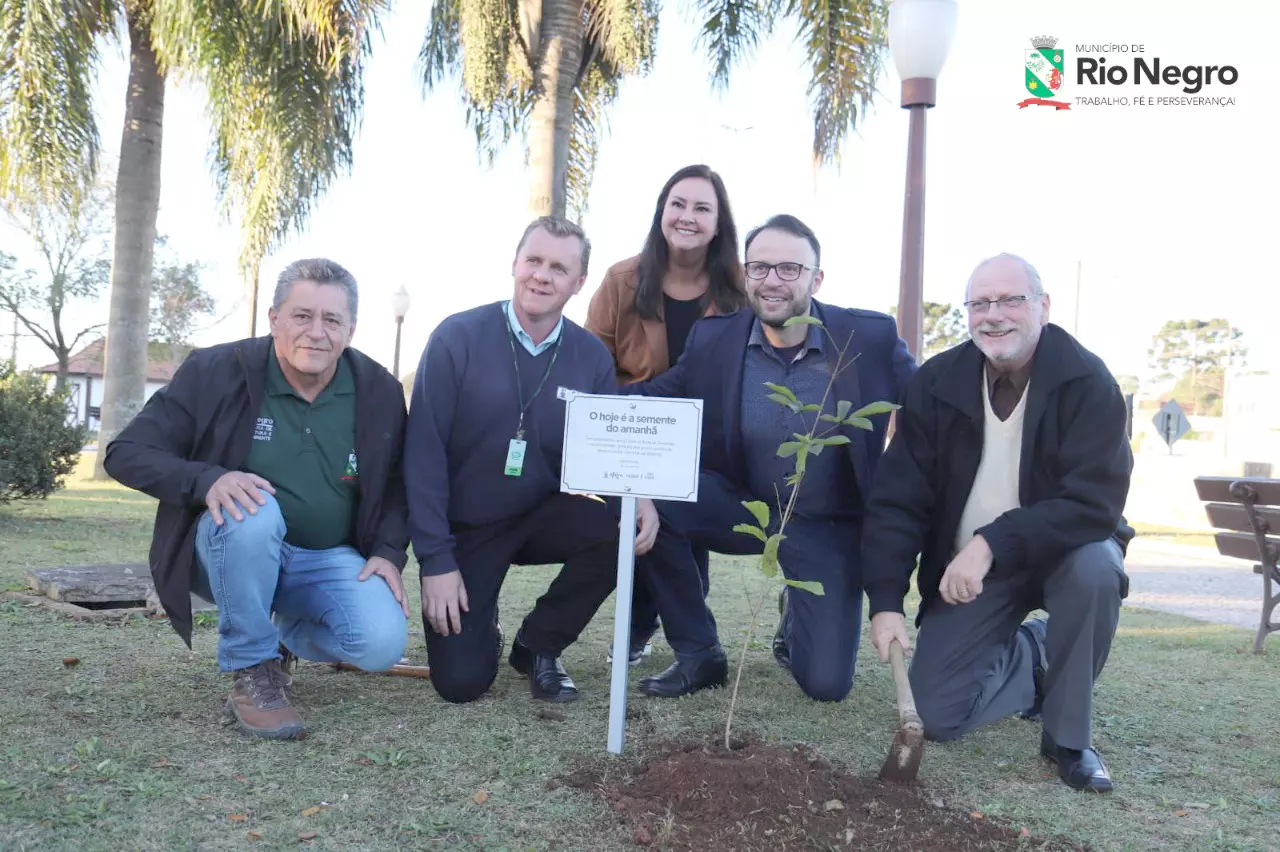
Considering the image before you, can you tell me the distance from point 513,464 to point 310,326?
888 millimetres

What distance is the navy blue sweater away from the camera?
389 centimetres

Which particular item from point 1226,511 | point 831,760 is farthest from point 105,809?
point 1226,511

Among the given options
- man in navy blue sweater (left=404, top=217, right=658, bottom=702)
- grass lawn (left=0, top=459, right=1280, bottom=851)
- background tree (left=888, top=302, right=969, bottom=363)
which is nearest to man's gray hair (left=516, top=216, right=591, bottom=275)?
man in navy blue sweater (left=404, top=217, right=658, bottom=702)

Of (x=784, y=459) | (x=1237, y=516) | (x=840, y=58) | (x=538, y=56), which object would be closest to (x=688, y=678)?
(x=784, y=459)

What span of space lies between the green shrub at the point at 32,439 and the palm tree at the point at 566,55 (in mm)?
4729

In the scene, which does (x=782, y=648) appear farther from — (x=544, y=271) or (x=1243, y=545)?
(x=1243, y=545)

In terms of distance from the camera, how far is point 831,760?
3.35 m

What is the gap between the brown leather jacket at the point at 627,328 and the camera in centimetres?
488

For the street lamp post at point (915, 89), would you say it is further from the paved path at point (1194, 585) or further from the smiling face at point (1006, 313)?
A: the smiling face at point (1006, 313)

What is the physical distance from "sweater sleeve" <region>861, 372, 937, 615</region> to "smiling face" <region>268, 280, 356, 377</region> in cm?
196

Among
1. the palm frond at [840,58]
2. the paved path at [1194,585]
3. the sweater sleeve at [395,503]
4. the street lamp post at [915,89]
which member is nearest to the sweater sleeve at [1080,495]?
the sweater sleeve at [395,503]

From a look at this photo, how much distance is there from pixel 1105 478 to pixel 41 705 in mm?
3646

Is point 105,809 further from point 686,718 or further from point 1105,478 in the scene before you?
point 1105,478

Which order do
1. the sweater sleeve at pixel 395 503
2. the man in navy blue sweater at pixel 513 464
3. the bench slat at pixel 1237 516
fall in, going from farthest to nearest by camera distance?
the bench slat at pixel 1237 516 → the man in navy blue sweater at pixel 513 464 → the sweater sleeve at pixel 395 503
